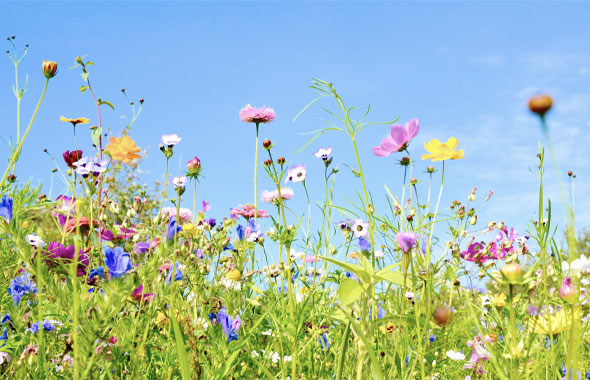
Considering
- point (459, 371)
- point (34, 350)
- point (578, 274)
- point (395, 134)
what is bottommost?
point (459, 371)

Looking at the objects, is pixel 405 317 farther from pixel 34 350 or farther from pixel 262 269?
pixel 262 269

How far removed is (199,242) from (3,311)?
2.76ft

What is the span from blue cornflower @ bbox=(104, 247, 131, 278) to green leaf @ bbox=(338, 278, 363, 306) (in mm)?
436

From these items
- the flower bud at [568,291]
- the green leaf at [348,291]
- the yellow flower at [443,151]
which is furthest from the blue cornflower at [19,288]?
the flower bud at [568,291]

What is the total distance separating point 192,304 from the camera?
5.66ft

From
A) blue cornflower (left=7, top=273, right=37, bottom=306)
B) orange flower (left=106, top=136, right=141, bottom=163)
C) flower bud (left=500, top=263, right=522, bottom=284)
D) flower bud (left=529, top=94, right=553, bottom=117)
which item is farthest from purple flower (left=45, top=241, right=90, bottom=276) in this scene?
flower bud (left=529, top=94, right=553, bottom=117)

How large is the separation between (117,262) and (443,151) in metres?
Result: 1.42

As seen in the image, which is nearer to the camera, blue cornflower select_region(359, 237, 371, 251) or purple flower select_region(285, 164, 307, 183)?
blue cornflower select_region(359, 237, 371, 251)

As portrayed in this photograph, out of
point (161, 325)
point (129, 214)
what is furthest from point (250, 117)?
point (161, 325)

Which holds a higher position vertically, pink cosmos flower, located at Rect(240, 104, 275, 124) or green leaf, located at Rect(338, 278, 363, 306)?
pink cosmos flower, located at Rect(240, 104, 275, 124)

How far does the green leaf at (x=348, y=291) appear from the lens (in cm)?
110

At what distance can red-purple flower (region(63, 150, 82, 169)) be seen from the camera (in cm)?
217

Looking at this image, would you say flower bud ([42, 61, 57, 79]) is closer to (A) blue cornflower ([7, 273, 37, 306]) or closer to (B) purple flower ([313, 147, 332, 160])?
(A) blue cornflower ([7, 273, 37, 306])

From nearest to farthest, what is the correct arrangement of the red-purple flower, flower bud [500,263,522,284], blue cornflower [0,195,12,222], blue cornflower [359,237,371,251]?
1. flower bud [500,263,522,284]
2. blue cornflower [0,195,12,222]
3. blue cornflower [359,237,371,251]
4. the red-purple flower
